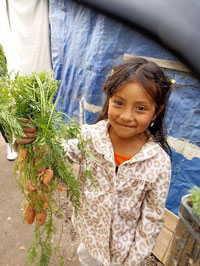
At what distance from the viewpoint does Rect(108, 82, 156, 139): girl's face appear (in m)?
1.08

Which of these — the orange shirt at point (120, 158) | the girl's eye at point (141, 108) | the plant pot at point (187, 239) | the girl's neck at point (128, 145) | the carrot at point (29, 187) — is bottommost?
the plant pot at point (187, 239)

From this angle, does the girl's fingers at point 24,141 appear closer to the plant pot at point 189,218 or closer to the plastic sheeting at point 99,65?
the plant pot at point 189,218

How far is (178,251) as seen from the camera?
125 cm

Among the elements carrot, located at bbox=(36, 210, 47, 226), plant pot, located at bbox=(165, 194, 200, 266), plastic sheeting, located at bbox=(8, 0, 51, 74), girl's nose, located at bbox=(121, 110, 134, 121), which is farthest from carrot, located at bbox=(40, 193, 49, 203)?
plastic sheeting, located at bbox=(8, 0, 51, 74)

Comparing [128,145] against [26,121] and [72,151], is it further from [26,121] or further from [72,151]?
[26,121]

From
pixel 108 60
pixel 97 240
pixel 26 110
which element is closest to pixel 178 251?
pixel 97 240

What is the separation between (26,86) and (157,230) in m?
1.08

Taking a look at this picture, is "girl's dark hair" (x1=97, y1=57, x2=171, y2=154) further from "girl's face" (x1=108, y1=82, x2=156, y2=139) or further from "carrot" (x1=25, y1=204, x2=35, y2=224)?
"carrot" (x1=25, y1=204, x2=35, y2=224)

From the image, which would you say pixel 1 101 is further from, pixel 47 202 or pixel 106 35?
pixel 106 35

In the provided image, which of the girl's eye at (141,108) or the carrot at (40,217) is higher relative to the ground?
the girl's eye at (141,108)

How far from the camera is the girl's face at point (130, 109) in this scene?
1.08m

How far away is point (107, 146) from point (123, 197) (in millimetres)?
315

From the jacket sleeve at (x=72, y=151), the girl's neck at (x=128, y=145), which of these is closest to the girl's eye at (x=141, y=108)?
the girl's neck at (x=128, y=145)

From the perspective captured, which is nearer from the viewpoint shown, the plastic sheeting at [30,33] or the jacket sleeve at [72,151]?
the jacket sleeve at [72,151]
